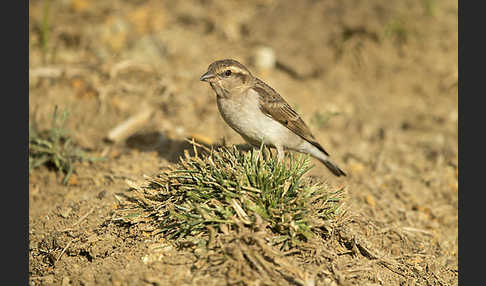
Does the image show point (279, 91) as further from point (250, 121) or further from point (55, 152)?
point (55, 152)

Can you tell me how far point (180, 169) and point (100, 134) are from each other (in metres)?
3.13

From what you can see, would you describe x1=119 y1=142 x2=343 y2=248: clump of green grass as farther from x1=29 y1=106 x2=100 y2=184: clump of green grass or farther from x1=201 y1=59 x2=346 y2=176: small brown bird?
x1=29 y1=106 x2=100 y2=184: clump of green grass

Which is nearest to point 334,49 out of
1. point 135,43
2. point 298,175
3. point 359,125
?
point 359,125

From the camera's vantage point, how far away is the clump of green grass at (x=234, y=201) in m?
4.31

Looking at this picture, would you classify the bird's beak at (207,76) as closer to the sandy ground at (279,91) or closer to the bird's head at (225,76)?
the bird's head at (225,76)

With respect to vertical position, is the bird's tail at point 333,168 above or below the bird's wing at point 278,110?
below

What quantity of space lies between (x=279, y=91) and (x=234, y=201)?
5.12m

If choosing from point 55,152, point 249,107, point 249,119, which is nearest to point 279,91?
point 249,107

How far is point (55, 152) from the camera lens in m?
6.47

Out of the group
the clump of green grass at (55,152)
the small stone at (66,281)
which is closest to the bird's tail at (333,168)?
the clump of green grass at (55,152)

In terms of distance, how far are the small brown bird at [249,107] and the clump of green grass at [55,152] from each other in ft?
6.94

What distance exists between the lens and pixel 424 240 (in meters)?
6.07

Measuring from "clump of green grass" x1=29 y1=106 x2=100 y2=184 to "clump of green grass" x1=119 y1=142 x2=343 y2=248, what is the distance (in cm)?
197

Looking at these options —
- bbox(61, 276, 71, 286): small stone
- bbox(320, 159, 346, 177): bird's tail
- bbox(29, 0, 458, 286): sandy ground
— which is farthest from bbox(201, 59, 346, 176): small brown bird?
bbox(61, 276, 71, 286): small stone
